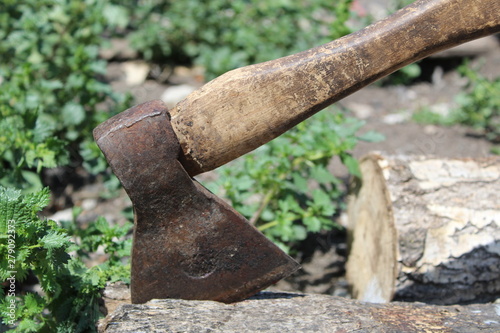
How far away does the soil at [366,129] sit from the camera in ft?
10.2

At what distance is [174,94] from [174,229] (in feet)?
8.68

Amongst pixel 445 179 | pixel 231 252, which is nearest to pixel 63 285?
pixel 231 252

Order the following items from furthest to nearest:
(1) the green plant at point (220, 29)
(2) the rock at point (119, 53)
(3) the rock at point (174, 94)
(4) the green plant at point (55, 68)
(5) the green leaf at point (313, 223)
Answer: (2) the rock at point (119, 53)
(1) the green plant at point (220, 29)
(3) the rock at point (174, 94)
(4) the green plant at point (55, 68)
(5) the green leaf at point (313, 223)

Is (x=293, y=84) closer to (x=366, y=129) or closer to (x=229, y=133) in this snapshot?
(x=229, y=133)

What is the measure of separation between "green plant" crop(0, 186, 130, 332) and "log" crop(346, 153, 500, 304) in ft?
3.76

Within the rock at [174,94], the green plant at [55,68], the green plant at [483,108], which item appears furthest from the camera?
the rock at [174,94]

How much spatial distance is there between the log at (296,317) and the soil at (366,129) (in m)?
1.00

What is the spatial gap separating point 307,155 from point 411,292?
82cm

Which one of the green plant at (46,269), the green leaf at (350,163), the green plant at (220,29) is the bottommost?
the green plant at (46,269)

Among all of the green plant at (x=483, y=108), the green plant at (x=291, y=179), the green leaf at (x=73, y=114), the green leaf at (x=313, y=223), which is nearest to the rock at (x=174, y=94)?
the green leaf at (x=73, y=114)

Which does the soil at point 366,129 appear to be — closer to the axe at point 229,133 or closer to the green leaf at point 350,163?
the green leaf at point 350,163

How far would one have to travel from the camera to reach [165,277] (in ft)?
6.22

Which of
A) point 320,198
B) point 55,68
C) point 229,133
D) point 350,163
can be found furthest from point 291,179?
point 55,68

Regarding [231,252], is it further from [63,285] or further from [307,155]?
[307,155]
